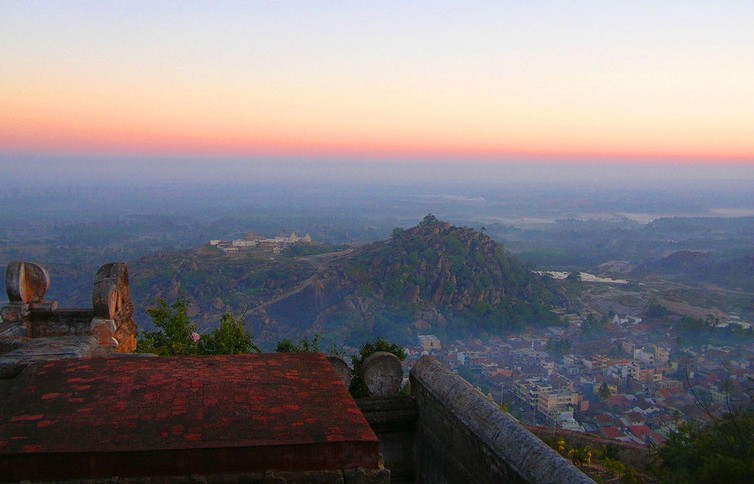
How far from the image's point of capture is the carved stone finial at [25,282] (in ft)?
24.7

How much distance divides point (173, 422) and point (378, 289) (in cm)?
5501

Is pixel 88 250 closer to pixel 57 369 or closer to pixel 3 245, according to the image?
pixel 3 245

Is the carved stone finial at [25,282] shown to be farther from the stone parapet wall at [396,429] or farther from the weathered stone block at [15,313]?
the stone parapet wall at [396,429]

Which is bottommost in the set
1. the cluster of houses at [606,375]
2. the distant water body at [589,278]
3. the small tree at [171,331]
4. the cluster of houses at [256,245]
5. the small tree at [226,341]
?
the distant water body at [589,278]

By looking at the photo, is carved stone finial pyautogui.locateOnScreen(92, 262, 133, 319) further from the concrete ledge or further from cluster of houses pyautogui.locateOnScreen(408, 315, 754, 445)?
cluster of houses pyautogui.locateOnScreen(408, 315, 754, 445)

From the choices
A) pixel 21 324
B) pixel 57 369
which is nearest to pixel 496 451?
pixel 57 369

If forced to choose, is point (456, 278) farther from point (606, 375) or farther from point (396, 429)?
point (396, 429)

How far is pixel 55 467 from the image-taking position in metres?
3.06

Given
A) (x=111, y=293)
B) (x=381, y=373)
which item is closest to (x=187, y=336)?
(x=111, y=293)

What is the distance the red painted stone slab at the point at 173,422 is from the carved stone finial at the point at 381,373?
1.39 m

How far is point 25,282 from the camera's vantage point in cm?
767

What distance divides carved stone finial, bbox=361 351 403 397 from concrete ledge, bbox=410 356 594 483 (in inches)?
8.3

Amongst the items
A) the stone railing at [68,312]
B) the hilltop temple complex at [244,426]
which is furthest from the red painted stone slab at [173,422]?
the stone railing at [68,312]

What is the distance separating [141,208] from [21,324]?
15994 centimetres
